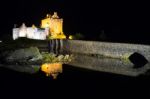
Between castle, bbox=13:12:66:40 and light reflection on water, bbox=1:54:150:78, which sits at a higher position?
castle, bbox=13:12:66:40

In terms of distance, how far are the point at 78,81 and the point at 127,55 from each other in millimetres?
13532

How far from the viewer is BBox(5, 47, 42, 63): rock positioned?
3312 centimetres

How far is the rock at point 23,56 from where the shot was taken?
33125 millimetres

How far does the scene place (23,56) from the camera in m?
33.7

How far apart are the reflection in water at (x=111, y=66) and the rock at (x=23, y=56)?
423 cm

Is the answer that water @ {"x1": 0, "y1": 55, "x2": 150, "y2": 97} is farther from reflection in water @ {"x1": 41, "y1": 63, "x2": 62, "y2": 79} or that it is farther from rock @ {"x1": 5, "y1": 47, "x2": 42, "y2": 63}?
rock @ {"x1": 5, "y1": 47, "x2": 42, "y2": 63}

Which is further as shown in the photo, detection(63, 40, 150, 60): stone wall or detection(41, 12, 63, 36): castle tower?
detection(41, 12, 63, 36): castle tower

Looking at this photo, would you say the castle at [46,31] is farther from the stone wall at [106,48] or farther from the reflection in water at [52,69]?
the reflection in water at [52,69]

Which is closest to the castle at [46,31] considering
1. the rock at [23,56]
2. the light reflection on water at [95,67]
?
the rock at [23,56]

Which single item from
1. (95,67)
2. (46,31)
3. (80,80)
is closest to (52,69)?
(95,67)

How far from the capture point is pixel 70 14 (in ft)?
240

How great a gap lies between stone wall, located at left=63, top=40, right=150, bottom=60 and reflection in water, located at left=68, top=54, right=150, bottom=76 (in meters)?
1.09

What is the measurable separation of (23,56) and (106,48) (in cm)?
1000

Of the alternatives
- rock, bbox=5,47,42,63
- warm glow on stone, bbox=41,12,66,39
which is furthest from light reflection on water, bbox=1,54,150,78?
warm glow on stone, bbox=41,12,66,39
